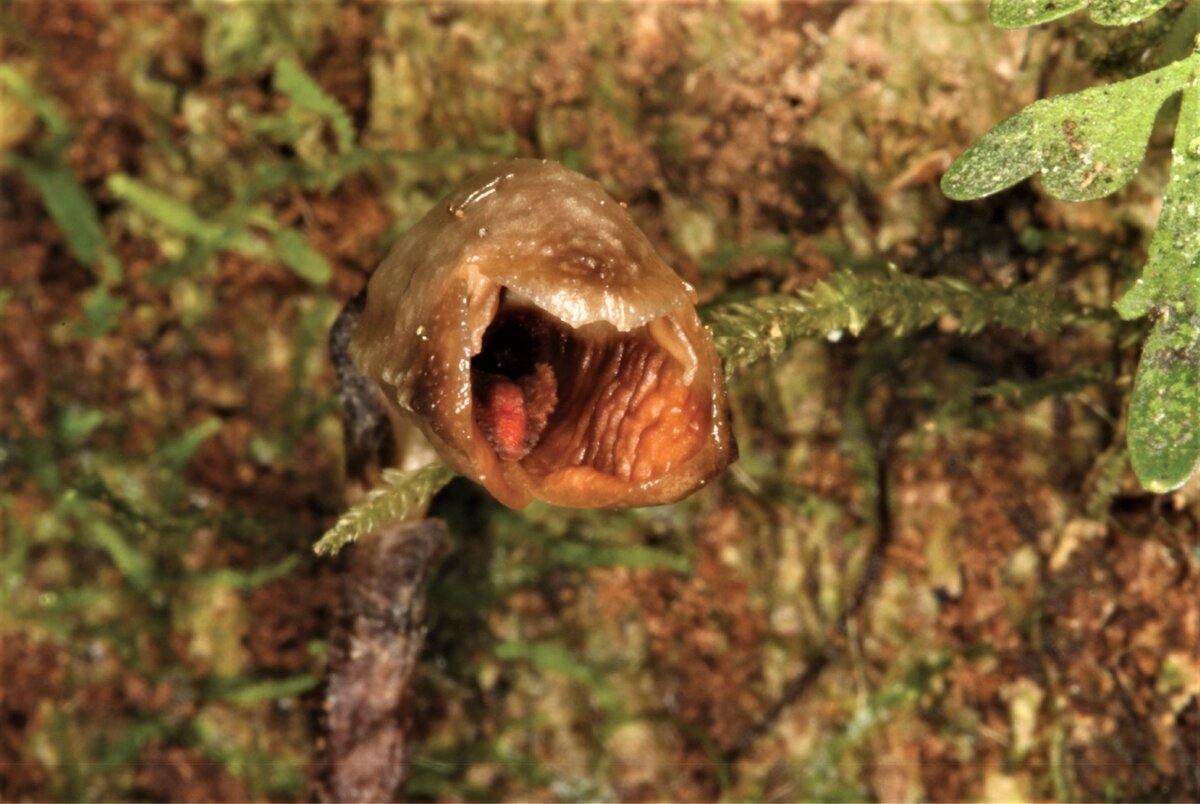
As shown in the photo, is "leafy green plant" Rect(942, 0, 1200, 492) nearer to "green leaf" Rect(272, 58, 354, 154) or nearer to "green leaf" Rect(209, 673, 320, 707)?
"green leaf" Rect(272, 58, 354, 154)

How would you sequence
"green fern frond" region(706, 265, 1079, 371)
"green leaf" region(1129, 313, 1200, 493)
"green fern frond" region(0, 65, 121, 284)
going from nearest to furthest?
"green leaf" region(1129, 313, 1200, 493), "green fern frond" region(706, 265, 1079, 371), "green fern frond" region(0, 65, 121, 284)

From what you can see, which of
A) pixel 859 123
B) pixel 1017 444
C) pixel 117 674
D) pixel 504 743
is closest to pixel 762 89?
pixel 859 123

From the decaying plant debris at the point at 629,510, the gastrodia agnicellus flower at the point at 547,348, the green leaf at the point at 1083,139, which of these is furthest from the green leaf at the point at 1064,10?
the gastrodia agnicellus flower at the point at 547,348

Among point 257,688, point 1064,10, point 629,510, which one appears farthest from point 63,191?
point 1064,10

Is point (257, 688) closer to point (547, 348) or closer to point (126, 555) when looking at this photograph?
point (126, 555)

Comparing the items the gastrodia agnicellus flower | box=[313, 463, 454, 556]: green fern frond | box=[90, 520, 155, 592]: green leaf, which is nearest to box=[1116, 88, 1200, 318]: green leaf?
the gastrodia agnicellus flower

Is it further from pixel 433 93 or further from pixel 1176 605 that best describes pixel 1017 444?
pixel 433 93
